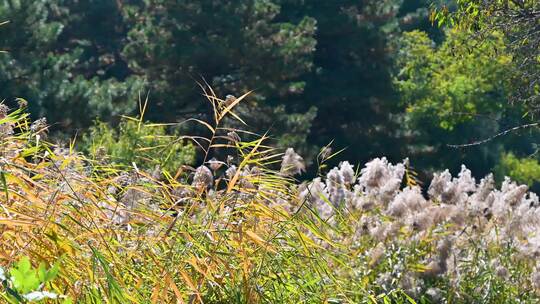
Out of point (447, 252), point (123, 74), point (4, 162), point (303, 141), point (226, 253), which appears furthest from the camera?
point (123, 74)

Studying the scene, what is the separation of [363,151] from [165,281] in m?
28.9

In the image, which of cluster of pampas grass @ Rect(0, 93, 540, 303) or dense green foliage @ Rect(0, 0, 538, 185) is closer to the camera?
cluster of pampas grass @ Rect(0, 93, 540, 303)

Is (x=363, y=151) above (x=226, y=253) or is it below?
below

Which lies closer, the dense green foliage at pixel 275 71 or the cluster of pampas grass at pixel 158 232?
the cluster of pampas grass at pixel 158 232

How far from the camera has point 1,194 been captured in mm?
4312

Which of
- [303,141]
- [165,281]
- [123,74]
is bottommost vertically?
[123,74]

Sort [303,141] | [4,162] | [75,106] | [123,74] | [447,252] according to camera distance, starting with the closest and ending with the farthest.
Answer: [4,162] → [447,252] → [75,106] → [303,141] → [123,74]

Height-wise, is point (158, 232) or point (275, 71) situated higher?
point (158, 232)

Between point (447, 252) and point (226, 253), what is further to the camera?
point (447, 252)

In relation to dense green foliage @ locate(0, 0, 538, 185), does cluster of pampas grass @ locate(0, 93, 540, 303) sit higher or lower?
higher

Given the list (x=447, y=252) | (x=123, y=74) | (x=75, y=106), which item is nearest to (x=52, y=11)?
(x=123, y=74)

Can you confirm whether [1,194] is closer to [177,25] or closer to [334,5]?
[177,25]

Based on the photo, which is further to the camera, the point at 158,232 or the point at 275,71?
the point at 275,71

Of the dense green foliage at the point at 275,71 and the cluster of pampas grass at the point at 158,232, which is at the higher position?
the cluster of pampas grass at the point at 158,232
